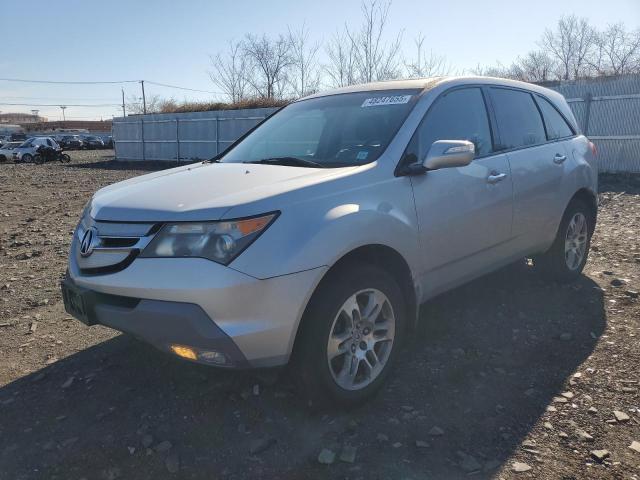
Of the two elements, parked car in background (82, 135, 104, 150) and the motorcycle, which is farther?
parked car in background (82, 135, 104, 150)

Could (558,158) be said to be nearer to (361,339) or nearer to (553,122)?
(553,122)

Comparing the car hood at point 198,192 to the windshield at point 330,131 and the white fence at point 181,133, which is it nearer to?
the windshield at point 330,131

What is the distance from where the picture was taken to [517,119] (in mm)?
4285

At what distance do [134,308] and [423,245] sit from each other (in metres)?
1.64

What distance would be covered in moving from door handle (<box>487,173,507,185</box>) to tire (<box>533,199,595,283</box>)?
1.23 meters

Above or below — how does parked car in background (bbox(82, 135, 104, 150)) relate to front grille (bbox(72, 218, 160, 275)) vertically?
above

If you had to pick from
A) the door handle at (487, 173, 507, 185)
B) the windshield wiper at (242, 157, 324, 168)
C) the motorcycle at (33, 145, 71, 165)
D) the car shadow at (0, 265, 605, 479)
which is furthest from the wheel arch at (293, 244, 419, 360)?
the motorcycle at (33, 145, 71, 165)

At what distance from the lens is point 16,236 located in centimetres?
800

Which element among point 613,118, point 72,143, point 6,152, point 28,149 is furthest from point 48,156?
point 613,118

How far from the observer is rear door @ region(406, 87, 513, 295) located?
328cm

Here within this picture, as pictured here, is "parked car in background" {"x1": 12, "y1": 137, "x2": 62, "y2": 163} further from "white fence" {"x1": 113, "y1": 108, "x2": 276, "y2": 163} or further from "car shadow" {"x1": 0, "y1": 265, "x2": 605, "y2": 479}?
"car shadow" {"x1": 0, "y1": 265, "x2": 605, "y2": 479}

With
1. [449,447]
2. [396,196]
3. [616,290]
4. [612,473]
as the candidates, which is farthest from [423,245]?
[616,290]

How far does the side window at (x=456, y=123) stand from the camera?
133 inches

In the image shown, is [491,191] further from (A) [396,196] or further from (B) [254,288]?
(B) [254,288]
